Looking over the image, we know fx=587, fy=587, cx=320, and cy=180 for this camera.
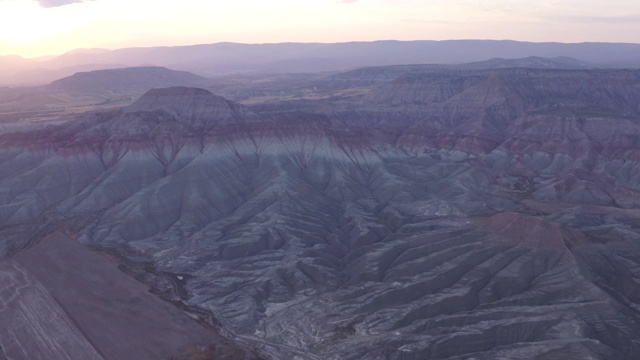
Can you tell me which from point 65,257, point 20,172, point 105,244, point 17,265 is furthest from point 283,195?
point 20,172

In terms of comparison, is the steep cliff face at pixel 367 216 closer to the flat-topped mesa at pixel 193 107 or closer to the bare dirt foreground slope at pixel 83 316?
the flat-topped mesa at pixel 193 107

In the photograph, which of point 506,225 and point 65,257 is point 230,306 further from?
point 506,225

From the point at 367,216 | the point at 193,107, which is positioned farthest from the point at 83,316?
the point at 193,107

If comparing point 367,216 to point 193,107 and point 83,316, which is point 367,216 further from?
point 193,107

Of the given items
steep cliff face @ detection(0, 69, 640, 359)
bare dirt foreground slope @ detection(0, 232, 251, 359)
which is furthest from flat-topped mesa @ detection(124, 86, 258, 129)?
bare dirt foreground slope @ detection(0, 232, 251, 359)

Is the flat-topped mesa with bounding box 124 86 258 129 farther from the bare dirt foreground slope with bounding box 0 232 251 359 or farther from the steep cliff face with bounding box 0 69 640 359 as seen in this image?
the bare dirt foreground slope with bounding box 0 232 251 359

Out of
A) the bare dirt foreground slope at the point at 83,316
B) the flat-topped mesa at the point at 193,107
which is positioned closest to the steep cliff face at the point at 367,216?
the flat-topped mesa at the point at 193,107
